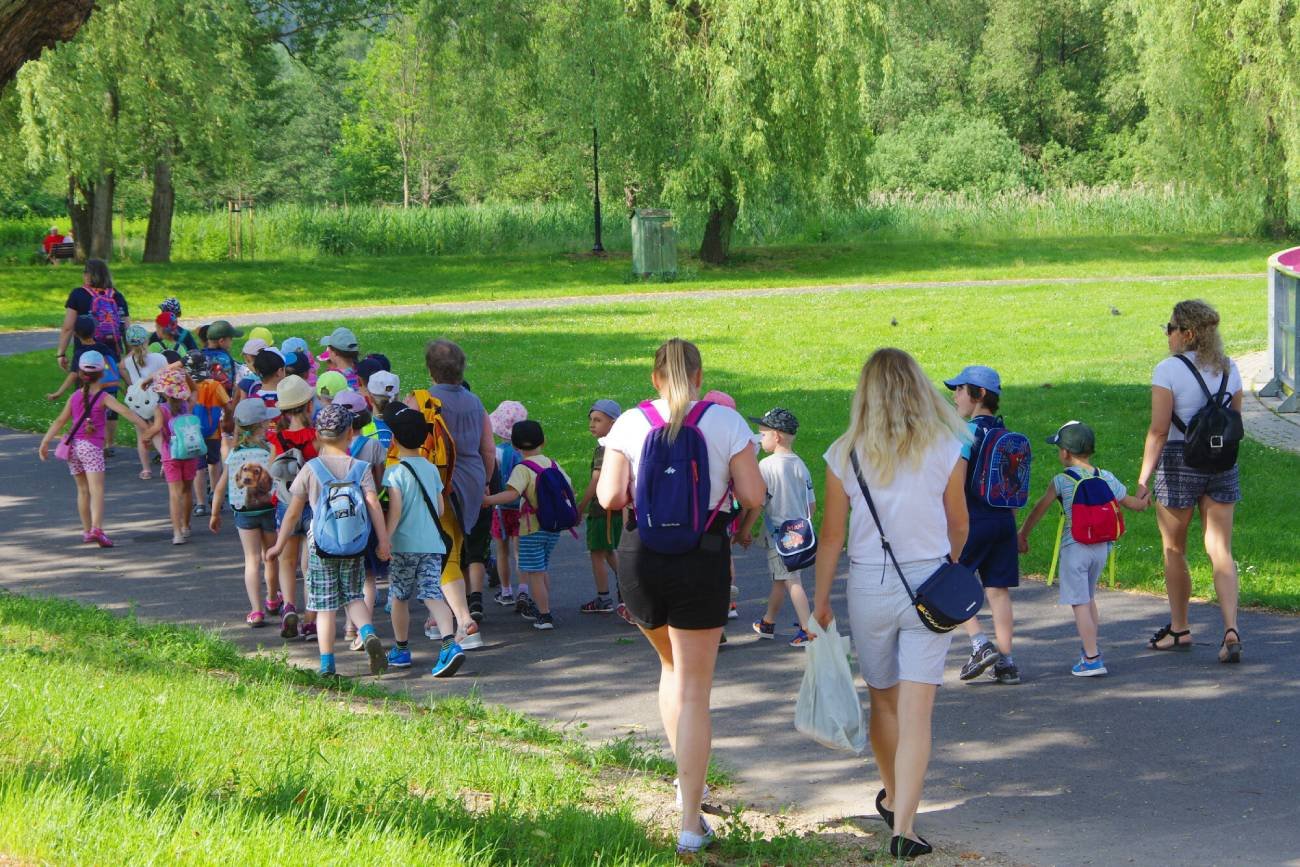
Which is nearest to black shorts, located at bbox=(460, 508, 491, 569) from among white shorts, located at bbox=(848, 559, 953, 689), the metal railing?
white shorts, located at bbox=(848, 559, 953, 689)

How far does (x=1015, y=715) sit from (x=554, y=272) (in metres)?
32.1

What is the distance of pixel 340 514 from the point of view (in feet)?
24.9

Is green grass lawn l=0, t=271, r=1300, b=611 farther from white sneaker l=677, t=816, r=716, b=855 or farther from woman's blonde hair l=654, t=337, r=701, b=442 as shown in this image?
woman's blonde hair l=654, t=337, r=701, b=442

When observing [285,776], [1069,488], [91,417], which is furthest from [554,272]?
[285,776]

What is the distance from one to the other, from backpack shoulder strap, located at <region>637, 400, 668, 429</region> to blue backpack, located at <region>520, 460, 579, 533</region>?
10.5 ft

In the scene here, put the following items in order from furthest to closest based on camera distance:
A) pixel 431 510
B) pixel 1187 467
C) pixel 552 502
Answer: pixel 552 502 → pixel 431 510 → pixel 1187 467

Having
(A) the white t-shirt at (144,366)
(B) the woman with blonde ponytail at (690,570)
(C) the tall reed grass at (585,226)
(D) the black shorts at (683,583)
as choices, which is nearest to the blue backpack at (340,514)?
(B) the woman with blonde ponytail at (690,570)

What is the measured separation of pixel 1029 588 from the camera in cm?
956

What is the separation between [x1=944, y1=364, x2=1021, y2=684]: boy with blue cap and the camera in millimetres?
7344

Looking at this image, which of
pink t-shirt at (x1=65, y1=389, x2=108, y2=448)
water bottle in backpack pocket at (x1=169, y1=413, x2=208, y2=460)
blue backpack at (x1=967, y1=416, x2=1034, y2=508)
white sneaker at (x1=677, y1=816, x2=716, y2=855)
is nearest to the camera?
white sneaker at (x1=677, y1=816, x2=716, y2=855)

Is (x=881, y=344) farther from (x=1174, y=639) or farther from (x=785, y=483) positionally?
(x=785, y=483)

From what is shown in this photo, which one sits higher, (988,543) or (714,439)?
(714,439)

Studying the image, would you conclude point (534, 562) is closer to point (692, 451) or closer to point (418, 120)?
point (692, 451)

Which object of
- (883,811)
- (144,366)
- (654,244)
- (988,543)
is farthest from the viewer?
(654,244)
